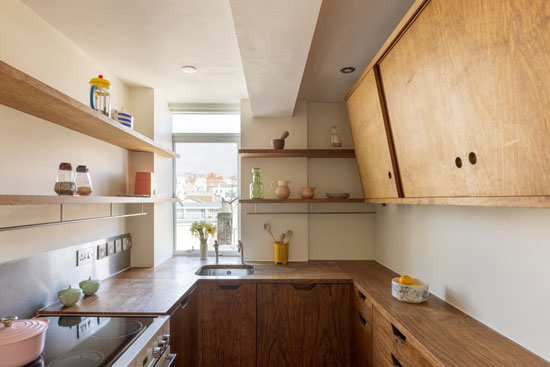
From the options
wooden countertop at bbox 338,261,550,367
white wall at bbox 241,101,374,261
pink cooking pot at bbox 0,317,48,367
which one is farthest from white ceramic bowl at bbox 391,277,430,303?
pink cooking pot at bbox 0,317,48,367

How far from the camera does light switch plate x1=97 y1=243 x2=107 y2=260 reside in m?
2.23

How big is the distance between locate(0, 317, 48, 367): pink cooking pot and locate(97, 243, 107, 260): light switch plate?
100cm

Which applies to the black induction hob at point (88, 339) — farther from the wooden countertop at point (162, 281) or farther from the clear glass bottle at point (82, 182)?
the clear glass bottle at point (82, 182)

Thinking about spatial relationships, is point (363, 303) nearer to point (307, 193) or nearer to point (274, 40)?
point (307, 193)

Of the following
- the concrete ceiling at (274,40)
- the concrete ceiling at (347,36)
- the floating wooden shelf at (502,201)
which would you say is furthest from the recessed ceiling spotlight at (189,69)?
the floating wooden shelf at (502,201)

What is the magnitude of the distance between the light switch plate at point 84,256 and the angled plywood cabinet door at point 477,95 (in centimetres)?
207

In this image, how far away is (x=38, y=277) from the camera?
5.50 feet

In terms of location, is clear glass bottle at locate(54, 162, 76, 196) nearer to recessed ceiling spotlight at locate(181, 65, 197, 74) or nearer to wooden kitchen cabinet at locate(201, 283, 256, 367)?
recessed ceiling spotlight at locate(181, 65, 197, 74)

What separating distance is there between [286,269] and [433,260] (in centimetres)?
114

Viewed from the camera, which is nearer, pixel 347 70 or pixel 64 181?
pixel 64 181

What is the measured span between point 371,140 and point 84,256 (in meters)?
2.06

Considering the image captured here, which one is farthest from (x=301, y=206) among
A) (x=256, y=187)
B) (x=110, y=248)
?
(x=110, y=248)

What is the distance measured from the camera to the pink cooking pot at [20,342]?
1107 mm

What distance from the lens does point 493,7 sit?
914mm
